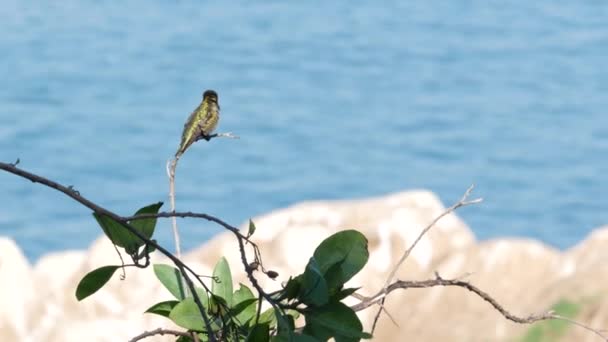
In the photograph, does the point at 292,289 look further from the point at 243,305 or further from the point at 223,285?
the point at 223,285

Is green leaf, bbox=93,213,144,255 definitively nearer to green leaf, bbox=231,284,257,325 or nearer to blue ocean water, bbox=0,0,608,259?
green leaf, bbox=231,284,257,325

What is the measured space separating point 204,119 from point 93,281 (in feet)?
4.20

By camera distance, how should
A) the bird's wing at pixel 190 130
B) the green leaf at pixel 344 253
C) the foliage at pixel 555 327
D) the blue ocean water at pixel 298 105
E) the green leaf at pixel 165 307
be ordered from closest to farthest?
the green leaf at pixel 344 253 < the green leaf at pixel 165 307 < the bird's wing at pixel 190 130 < the foliage at pixel 555 327 < the blue ocean water at pixel 298 105

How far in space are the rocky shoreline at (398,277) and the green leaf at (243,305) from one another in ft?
14.6

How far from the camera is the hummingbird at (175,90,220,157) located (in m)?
2.79

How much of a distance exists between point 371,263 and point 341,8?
14629mm

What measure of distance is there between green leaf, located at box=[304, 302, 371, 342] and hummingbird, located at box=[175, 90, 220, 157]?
1167 mm

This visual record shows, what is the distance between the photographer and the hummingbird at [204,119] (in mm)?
2795

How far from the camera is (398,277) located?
7.04 metres

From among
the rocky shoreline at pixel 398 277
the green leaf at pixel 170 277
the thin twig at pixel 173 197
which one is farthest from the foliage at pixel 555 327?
the green leaf at pixel 170 277

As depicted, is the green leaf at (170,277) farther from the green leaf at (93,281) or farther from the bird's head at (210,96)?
the bird's head at (210,96)

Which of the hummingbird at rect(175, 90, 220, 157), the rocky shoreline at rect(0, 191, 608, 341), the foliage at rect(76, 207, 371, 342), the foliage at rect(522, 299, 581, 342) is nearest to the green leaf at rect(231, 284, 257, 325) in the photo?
the foliage at rect(76, 207, 371, 342)

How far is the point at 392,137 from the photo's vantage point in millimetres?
17719

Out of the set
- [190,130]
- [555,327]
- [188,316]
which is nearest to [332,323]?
[188,316]
